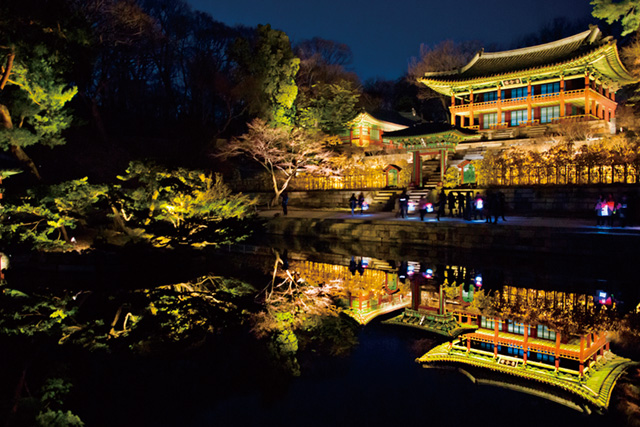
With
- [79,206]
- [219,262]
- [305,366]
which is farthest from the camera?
[219,262]

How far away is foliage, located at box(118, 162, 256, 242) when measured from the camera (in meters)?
14.3

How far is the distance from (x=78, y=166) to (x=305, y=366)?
29609 mm

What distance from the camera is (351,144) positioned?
36.9 metres

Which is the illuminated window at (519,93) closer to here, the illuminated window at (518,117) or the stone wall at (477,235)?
the illuminated window at (518,117)

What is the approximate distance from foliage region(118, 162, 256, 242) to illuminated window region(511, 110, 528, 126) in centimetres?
2588

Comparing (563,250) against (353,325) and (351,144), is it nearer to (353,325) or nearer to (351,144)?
(353,325)

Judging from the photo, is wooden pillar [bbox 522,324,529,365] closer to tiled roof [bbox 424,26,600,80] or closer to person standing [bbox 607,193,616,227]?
person standing [bbox 607,193,616,227]

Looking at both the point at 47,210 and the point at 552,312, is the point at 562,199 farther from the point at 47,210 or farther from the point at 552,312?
the point at 47,210

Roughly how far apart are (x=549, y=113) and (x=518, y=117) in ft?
7.03

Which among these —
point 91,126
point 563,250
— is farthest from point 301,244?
point 91,126

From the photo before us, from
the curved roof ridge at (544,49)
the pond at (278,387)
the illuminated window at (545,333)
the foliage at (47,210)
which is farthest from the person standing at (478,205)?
the curved roof ridge at (544,49)

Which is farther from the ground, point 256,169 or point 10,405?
point 256,169

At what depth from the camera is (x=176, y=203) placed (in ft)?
49.8

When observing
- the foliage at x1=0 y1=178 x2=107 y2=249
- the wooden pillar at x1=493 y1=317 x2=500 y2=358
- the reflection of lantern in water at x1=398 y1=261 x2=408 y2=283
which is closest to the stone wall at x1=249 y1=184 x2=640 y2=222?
the reflection of lantern in water at x1=398 y1=261 x2=408 y2=283
